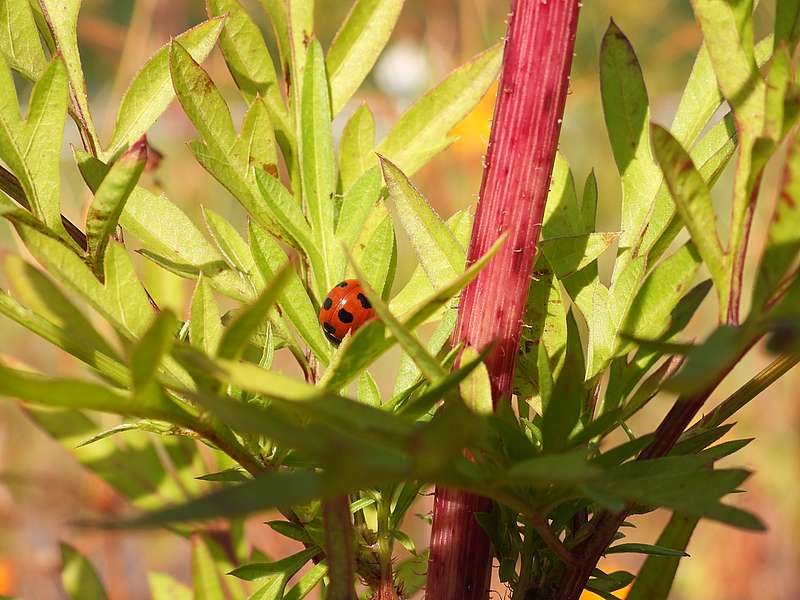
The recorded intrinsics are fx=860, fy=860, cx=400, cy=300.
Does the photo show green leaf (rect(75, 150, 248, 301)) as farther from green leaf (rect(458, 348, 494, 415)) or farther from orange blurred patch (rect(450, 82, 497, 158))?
orange blurred patch (rect(450, 82, 497, 158))

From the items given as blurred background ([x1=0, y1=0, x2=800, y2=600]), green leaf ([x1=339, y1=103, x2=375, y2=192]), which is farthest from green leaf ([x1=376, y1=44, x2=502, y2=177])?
blurred background ([x1=0, y1=0, x2=800, y2=600])

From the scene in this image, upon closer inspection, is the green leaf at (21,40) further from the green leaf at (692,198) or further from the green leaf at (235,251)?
the green leaf at (692,198)

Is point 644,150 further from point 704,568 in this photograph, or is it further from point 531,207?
point 704,568

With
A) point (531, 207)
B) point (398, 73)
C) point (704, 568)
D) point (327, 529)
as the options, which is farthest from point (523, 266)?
point (398, 73)

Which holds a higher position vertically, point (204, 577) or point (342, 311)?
point (342, 311)

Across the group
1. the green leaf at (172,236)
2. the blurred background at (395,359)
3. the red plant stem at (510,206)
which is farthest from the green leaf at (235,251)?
the blurred background at (395,359)

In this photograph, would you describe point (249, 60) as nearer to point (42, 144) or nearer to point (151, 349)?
point (42, 144)

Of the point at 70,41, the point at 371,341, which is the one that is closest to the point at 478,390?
the point at 371,341
